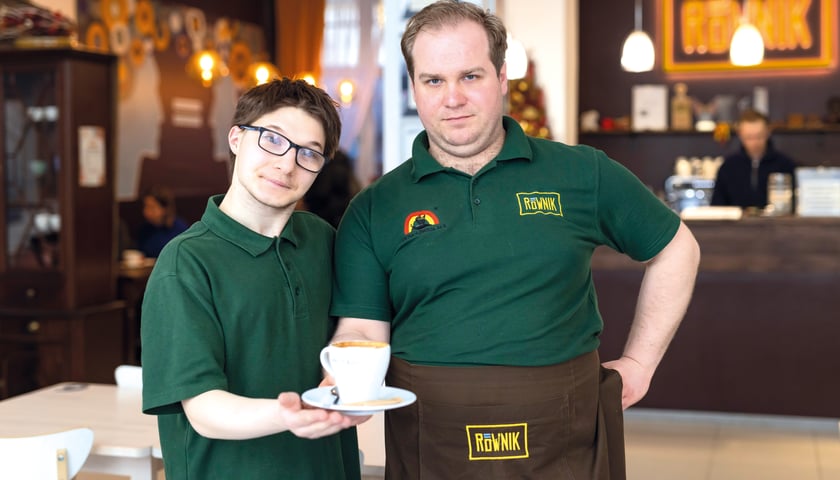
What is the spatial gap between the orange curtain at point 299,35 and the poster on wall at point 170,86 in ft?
1.75

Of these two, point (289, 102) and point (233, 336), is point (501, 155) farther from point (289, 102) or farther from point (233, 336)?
point (233, 336)

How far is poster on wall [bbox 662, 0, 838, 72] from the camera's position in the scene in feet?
30.3

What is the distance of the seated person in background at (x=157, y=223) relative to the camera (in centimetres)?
815

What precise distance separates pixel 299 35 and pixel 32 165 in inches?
252

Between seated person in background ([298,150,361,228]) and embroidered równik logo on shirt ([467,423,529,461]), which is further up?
seated person in background ([298,150,361,228])

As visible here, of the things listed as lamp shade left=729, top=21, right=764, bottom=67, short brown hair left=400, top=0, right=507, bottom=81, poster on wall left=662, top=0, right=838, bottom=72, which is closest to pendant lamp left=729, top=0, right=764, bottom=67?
lamp shade left=729, top=21, right=764, bottom=67

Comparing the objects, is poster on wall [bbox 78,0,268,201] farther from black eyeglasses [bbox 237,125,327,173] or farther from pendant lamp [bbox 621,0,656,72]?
black eyeglasses [bbox 237,125,327,173]

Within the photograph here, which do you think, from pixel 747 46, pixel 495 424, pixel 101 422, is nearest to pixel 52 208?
pixel 101 422

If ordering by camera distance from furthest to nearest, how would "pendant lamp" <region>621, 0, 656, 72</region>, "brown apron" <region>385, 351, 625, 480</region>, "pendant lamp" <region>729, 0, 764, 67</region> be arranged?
"pendant lamp" <region>621, 0, 656, 72</region> → "pendant lamp" <region>729, 0, 764, 67</region> → "brown apron" <region>385, 351, 625, 480</region>

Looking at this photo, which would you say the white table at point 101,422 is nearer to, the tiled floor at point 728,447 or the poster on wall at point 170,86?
the tiled floor at point 728,447

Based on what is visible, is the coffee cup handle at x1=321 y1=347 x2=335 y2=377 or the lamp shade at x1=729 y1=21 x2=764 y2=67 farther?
the lamp shade at x1=729 y1=21 x2=764 y2=67

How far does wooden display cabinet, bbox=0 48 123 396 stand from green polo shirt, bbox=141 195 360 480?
4.30m

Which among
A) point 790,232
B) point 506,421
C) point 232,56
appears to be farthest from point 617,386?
point 232,56

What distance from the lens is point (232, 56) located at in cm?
1115
